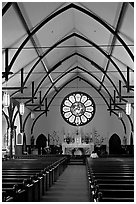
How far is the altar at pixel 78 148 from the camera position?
31.9m

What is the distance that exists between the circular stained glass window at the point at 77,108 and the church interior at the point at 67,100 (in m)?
0.10

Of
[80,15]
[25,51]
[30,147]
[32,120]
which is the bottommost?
[30,147]

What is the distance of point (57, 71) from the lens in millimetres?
29016

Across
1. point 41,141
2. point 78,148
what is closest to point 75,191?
point 78,148

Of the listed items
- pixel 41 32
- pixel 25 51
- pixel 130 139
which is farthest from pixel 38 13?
pixel 130 139

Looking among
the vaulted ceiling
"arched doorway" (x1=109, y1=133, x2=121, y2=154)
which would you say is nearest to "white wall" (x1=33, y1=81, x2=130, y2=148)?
"arched doorway" (x1=109, y1=133, x2=121, y2=154)

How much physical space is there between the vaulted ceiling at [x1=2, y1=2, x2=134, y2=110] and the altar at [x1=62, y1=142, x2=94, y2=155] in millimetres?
6791

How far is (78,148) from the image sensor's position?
33.0 metres

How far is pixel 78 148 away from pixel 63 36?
14259 millimetres

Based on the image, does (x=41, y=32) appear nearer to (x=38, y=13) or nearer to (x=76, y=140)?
(x=38, y=13)

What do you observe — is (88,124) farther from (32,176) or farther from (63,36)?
(32,176)

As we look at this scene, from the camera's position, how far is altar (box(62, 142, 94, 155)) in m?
31.9

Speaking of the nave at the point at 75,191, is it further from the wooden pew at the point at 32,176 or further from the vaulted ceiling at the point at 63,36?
the vaulted ceiling at the point at 63,36

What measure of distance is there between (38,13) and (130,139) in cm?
2015
